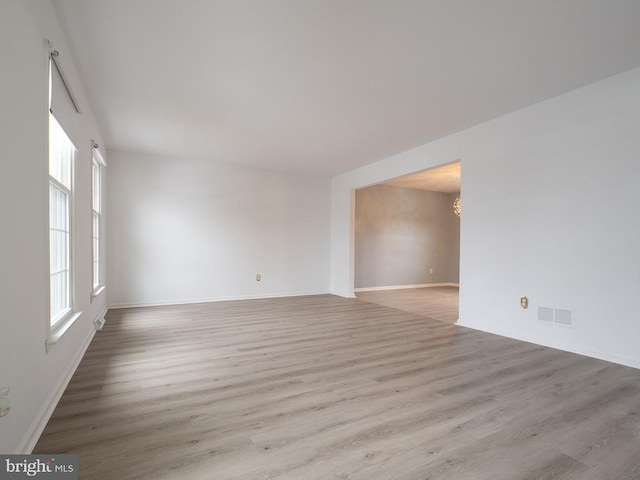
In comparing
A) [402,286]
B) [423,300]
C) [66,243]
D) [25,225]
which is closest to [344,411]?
[25,225]

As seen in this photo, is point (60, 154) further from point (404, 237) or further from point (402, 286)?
point (402, 286)

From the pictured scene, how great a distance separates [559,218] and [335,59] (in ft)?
9.28

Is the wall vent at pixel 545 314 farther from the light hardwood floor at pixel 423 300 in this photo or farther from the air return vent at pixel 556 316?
the light hardwood floor at pixel 423 300

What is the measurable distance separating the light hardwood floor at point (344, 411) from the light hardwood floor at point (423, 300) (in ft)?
4.92

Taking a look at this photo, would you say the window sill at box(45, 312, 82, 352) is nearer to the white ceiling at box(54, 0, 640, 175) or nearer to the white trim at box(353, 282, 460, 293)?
the white ceiling at box(54, 0, 640, 175)

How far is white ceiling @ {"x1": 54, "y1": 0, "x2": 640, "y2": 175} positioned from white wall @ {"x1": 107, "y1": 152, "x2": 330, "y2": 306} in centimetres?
150

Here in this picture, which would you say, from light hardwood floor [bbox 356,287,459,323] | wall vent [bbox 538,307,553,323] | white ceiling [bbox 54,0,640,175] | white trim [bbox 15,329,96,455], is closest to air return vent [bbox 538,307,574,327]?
wall vent [bbox 538,307,553,323]

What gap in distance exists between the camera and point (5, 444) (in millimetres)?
1354

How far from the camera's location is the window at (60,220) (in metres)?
2.41

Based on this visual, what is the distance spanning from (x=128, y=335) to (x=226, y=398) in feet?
7.33

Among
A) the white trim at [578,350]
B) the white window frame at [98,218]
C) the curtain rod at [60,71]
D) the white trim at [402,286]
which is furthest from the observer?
the white trim at [402,286]

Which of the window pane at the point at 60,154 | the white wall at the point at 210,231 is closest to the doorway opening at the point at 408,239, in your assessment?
the white wall at the point at 210,231

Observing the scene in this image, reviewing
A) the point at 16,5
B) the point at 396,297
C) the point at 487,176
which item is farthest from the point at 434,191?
the point at 16,5

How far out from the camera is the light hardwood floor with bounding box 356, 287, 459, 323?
515 centimetres
